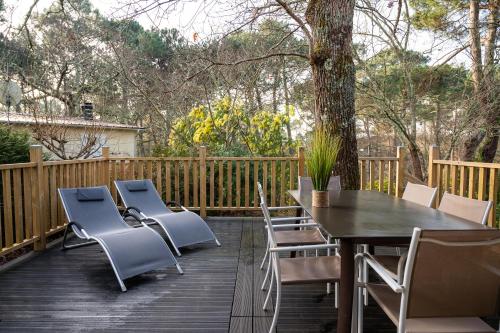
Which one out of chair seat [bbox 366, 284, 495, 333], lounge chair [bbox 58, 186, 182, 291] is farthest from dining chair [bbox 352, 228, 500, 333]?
lounge chair [bbox 58, 186, 182, 291]

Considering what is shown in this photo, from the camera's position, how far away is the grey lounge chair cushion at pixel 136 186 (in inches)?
196

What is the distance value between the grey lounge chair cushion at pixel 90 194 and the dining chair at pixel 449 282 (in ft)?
12.0

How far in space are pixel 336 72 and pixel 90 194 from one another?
10.8 ft

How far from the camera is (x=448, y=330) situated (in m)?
1.62

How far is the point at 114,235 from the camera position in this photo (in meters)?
3.61

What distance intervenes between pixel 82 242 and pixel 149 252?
1.64 metres

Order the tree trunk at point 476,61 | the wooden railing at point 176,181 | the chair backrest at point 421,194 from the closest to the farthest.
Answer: the chair backrest at point 421,194 < the wooden railing at point 176,181 < the tree trunk at point 476,61

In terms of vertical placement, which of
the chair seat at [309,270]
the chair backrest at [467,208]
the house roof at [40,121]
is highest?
the house roof at [40,121]

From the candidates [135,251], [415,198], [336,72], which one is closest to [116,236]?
[135,251]

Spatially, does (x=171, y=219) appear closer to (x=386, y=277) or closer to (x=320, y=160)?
(x=320, y=160)

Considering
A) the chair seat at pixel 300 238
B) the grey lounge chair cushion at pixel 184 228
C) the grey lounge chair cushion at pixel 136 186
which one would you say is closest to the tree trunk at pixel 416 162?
the grey lounge chair cushion at pixel 184 228

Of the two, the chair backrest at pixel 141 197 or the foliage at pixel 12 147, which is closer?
the foliage at pixel 12 147

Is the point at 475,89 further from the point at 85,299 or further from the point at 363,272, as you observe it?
the point at 85,299

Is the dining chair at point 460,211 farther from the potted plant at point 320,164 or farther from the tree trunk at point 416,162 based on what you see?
the tree trunk at point 416,162
